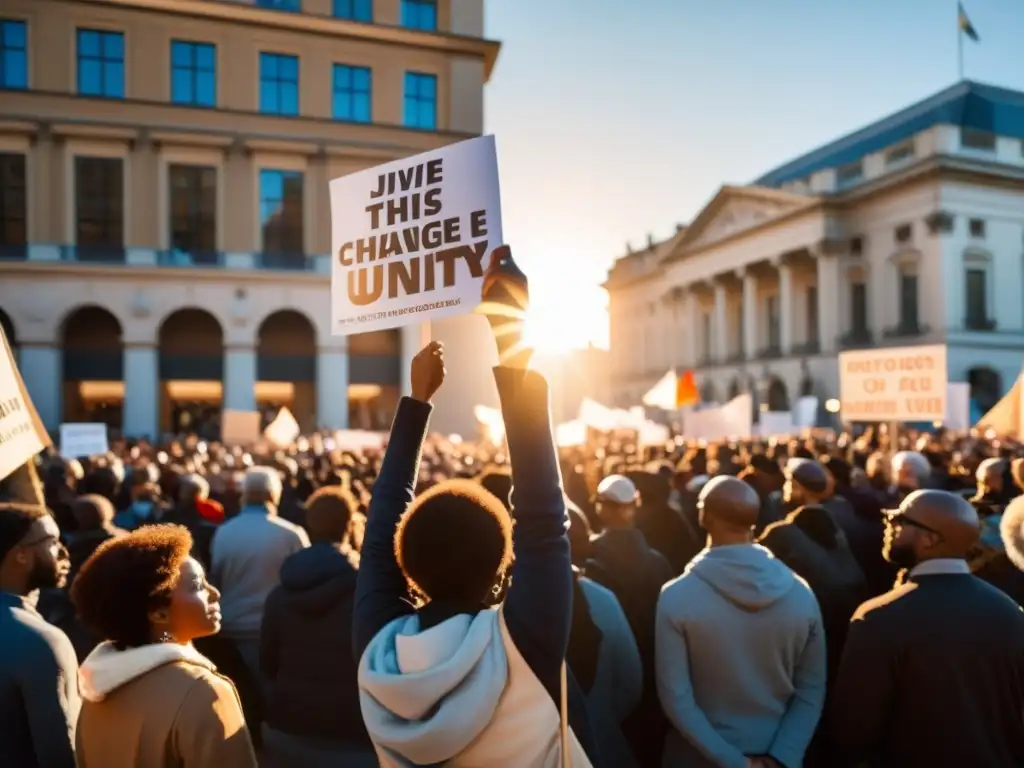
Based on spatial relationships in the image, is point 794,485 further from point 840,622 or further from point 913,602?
point 913,602

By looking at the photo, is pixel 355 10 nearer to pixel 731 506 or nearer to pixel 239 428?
pixel 239 428

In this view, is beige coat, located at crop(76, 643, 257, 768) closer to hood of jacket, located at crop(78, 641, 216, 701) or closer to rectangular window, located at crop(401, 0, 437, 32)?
hood of jacket, located at crop(78, 641, 216, 701)

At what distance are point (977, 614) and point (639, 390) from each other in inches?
2650

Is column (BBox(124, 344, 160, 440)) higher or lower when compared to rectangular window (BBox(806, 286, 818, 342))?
lower

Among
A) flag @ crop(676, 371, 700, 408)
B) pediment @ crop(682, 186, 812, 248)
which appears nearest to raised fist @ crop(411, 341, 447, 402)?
flag @ crop(676, 371, 700, 408)


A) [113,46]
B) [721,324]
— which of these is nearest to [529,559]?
[113,46]

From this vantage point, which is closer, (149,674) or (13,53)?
(149,674)

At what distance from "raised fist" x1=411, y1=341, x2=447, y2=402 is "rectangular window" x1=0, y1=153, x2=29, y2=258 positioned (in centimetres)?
3135

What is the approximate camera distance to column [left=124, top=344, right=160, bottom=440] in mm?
29878

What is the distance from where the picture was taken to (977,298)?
42.8 m

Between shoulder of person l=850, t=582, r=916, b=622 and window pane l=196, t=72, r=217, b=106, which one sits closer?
shoulder of person l=850, t=582, r=916, b=622

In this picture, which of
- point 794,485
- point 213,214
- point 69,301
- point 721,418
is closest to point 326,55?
point 213,214

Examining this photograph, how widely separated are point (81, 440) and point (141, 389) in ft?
58.6

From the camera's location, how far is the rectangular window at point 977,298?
1662 inches
